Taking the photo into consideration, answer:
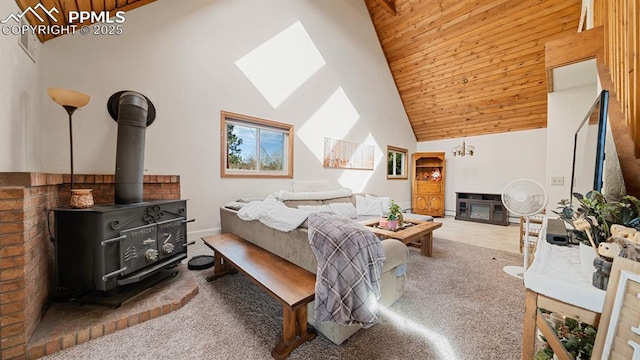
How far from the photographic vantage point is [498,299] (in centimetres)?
205

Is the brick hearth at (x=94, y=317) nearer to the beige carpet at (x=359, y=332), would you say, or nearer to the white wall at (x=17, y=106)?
the beige carpet at (x=359, y=332)

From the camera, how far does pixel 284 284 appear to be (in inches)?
59.4

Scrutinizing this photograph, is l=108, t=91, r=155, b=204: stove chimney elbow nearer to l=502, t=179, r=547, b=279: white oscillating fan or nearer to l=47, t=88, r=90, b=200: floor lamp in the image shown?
l=47, t=88, r=90, b=200: floor lamp

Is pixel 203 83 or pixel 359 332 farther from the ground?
pixel 203 83

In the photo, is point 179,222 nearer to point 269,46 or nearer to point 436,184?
point 269,46

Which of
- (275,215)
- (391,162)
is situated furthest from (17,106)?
(391,162)

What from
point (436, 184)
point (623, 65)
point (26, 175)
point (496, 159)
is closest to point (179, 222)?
point (26, 175)

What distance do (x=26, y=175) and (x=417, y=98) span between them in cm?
681

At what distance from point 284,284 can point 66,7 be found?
9.59 ft

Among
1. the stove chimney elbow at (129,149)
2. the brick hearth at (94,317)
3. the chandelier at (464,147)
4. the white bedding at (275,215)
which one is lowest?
the brick hearth at (94,317)

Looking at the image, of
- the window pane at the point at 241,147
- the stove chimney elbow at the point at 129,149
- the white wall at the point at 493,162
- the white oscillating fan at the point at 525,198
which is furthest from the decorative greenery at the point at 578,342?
the white wall at the point at 493,162

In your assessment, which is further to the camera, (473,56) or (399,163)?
(399,163)

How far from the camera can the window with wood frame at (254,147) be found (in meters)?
3.30

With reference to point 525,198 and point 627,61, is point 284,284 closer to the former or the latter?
point 627,61
